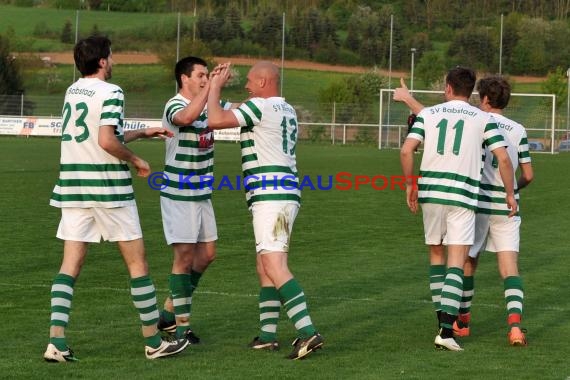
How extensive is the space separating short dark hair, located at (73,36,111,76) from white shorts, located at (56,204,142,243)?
2.90 ft

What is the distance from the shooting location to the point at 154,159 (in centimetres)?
3569

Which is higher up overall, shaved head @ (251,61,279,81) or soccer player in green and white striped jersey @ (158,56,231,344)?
shaved head @ (251,61,279,81)

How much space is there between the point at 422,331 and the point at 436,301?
32 cm

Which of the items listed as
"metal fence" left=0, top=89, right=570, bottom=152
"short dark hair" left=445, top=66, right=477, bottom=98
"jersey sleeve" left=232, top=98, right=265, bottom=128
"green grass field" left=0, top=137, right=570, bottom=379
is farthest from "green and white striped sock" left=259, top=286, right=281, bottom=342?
"metal fence" left=0, top=89, right=570, bottom=152

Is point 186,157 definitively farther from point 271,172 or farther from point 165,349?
point 165,349

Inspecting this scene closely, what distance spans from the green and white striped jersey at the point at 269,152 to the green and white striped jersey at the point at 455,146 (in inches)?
38.0

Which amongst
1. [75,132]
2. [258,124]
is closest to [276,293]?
[258,124]

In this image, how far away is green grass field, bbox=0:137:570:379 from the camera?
303 inches

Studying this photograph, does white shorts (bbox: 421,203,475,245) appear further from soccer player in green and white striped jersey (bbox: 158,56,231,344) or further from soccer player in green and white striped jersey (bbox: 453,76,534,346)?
soccer player in green and white striped jersey (bbox: 158,56,231,344)

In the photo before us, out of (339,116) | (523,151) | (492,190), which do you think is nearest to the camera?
(492,190)

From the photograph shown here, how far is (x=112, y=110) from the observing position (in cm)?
761

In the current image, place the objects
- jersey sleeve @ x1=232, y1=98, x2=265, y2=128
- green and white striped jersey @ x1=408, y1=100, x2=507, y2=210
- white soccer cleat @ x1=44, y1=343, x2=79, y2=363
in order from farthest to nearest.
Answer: green and white striped jersey @ x1=408, y1=100, x2=507, y2=210 < jersey sleeve @ x1=232, y1=98, x2=265, y2=128 < white soccer cleat @ x1=44, y1=343, x2=79, y2=363

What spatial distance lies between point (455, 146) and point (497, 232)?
95 centimetres

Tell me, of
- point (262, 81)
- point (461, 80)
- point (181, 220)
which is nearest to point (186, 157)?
point (181, 220)
